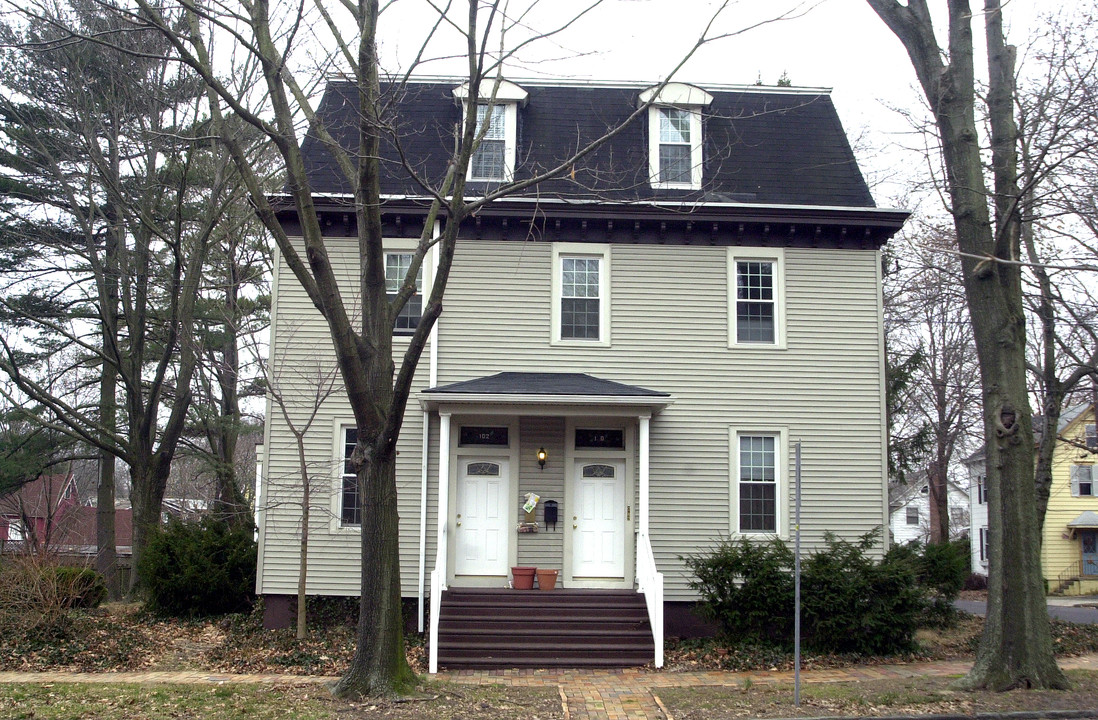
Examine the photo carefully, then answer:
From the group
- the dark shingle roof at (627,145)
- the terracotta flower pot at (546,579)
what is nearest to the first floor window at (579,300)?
the dark shingle roof at (627,145)

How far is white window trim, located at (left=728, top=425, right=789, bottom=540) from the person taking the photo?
14461 millimetres

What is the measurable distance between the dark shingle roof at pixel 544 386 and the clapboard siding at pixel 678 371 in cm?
27

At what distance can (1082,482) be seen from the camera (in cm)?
3731

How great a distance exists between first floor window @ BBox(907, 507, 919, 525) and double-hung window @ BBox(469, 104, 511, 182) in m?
49.5

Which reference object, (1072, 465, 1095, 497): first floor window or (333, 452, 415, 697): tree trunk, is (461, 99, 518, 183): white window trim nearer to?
(333, 452, 415, 697): tree trunk

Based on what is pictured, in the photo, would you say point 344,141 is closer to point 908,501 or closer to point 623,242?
point 623,242

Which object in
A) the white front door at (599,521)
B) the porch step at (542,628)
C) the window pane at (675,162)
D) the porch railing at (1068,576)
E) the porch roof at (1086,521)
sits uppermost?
the window pane at (675,162)

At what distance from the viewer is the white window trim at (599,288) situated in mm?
14727

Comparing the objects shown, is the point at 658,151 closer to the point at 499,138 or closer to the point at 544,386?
the point at 499,138

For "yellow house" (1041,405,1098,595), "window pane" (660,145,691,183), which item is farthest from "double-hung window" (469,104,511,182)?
"yellow house" (1041,405,1098,595)

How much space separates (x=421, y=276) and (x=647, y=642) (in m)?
6.66

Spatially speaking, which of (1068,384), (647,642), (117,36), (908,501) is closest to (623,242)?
(647,642)

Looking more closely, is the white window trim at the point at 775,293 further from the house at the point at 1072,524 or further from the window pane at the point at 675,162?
the house at the point at 1072,524

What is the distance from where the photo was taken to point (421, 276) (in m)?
14.9
